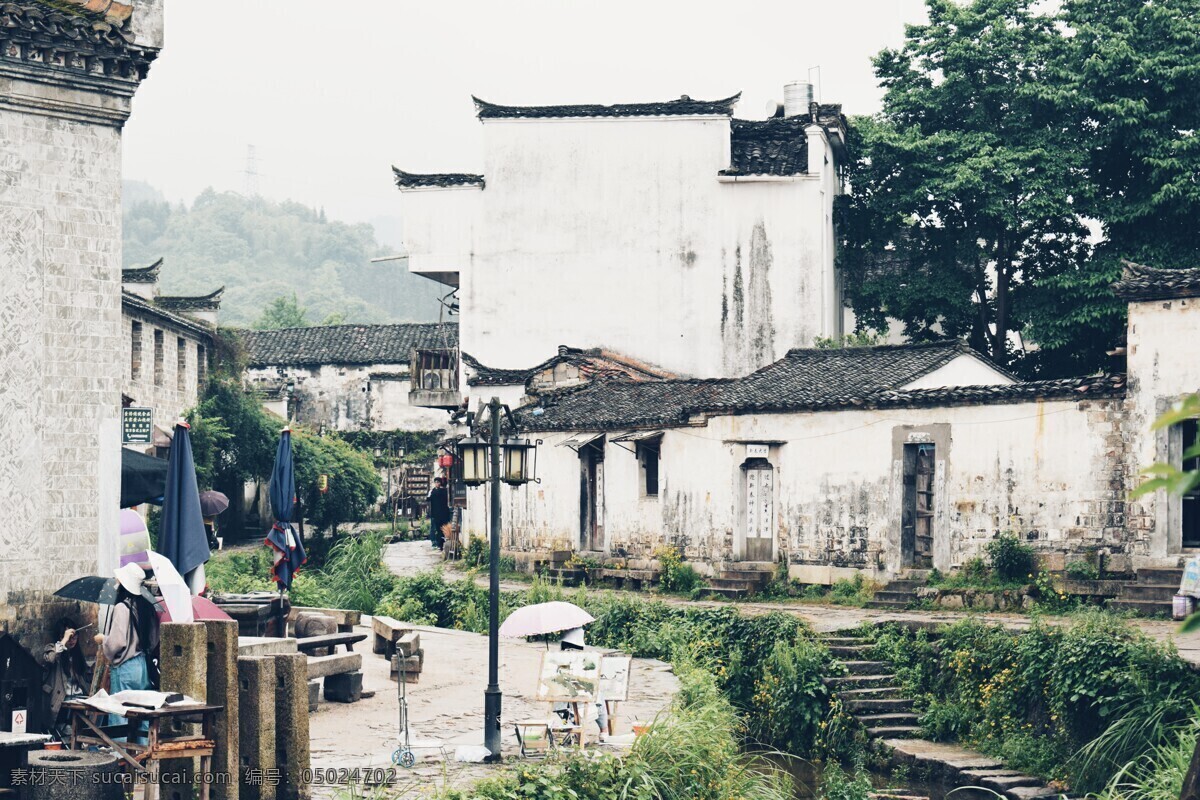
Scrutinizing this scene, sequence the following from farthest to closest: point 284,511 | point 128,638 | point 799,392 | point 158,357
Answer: point 158,357
point 799,392
point 284,511
point 128,638

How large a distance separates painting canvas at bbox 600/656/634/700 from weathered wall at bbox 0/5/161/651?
419 cm

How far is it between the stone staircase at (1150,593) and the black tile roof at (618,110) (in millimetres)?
15937

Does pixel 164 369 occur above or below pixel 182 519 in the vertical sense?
above

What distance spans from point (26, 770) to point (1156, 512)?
13.9 m

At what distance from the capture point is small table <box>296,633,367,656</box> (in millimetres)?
13641

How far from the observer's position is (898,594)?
20.7 metres

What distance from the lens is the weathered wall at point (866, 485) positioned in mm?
19375

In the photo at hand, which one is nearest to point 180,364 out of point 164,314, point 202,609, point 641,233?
point 164,314

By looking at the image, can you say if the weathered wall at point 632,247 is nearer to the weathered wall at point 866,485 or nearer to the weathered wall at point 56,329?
the weathered wall at point 866,485

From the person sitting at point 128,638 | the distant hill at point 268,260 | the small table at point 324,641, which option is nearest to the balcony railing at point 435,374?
the small table at point 324,641

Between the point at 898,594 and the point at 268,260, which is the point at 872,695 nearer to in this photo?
the point at 898,594

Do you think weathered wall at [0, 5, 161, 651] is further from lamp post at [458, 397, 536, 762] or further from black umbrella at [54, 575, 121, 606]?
lamp post at [458, 397, 536, 762]

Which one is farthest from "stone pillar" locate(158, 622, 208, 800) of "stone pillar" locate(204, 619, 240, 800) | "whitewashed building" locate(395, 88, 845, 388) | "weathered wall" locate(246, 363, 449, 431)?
"weathered wall" locate(246, 363, 449, 431)

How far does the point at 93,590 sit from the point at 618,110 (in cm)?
2232
